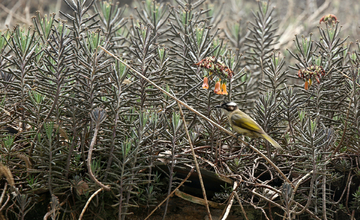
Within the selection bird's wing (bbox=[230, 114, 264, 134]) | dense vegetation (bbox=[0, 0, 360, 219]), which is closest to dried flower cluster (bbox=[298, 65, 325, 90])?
dense vegetation (bbox=[0, 0, 360, 219])

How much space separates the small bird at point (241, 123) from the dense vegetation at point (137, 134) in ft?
0.40

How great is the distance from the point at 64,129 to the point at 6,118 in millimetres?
767

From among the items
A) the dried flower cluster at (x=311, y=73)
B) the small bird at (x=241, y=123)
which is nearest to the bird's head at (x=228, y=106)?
the small bird at (x=241, y=123)

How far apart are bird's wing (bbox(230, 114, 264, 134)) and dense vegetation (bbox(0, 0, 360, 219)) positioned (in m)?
A: 0.14

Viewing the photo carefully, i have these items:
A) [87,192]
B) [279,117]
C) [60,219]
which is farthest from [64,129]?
[279,117]

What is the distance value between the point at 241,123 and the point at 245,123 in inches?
1.4

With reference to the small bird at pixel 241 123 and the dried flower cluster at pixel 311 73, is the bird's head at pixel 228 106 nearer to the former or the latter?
the small bird at pixel 241 123

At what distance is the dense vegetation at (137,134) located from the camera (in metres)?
2.68

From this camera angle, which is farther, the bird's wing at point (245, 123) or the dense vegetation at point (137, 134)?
the bird's wing at point (245, 123)

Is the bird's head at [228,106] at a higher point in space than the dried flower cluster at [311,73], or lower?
lower

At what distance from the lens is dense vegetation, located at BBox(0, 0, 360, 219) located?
8.80 ft

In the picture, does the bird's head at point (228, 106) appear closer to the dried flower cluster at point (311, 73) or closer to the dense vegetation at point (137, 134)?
the dense vegetation at point (137, 134)

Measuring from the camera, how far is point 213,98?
341 cm

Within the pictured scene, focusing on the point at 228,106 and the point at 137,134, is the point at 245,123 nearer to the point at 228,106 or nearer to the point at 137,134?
the point at 228,106
